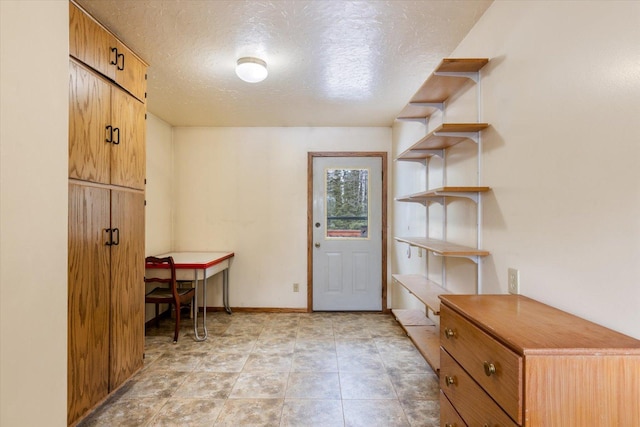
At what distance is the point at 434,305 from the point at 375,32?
1744 millimetres

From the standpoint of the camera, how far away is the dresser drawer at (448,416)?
4.04 ft

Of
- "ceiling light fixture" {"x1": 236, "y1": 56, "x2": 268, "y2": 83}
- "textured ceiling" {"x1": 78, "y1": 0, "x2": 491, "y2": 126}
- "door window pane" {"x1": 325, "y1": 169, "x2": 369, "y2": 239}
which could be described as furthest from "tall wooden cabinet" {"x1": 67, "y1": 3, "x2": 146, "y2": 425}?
"door window pane" {"x1": 325, "y1": 169, "x2": 369, "y2": 239}

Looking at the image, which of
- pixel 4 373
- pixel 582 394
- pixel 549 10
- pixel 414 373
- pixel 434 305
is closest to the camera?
pixel 582 394

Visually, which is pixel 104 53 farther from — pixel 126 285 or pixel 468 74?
pixel 468 74

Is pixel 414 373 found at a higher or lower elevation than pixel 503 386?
lower

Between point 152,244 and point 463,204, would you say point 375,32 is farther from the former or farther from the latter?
point 152,244

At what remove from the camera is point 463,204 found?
6.52 ft

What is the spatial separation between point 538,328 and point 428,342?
1.23 meters

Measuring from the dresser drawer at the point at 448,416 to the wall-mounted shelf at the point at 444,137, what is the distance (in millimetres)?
1359

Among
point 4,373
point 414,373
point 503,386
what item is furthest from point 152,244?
point 503,386

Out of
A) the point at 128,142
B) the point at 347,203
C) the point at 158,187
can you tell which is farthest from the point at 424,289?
the point at 158,187

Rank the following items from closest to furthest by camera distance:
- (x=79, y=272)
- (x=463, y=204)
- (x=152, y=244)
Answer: (x=79, y=272)
(x=463, y=204)
(x=152, y=244)

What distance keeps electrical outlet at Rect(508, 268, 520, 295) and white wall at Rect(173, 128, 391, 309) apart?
2.72 m

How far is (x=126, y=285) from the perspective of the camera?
215 cm
